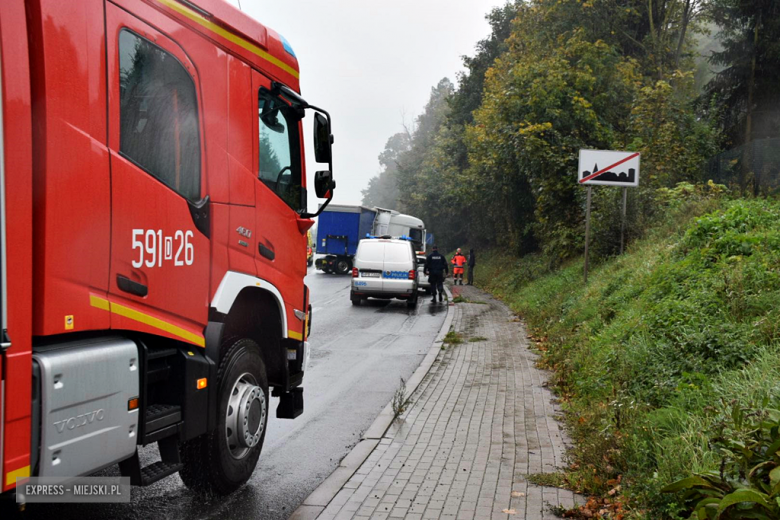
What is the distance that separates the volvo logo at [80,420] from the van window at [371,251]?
1638 cm

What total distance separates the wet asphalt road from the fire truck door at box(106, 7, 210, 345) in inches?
51.3

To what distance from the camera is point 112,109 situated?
12.0ft

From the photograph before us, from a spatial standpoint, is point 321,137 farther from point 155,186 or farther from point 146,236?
point 146,236

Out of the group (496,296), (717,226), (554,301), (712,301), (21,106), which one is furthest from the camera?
(496,296)

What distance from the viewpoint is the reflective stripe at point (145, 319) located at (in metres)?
3.49

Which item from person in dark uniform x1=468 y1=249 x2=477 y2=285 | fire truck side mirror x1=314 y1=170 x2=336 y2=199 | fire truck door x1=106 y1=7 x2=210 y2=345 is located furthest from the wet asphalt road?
person in dark uniform x1=468 y1=249 x2=477 y2=285

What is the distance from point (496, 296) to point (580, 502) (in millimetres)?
19653

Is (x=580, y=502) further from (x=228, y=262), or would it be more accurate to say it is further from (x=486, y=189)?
(x=486, y=189)

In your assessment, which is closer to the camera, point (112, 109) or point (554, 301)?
point (112, 109)

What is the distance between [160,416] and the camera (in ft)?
13.4

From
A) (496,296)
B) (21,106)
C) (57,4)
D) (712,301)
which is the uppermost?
(57,4)

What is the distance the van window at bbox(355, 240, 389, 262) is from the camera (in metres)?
19.9

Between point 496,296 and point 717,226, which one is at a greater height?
point 717,226

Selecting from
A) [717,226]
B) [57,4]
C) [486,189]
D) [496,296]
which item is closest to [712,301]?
[717,226]
